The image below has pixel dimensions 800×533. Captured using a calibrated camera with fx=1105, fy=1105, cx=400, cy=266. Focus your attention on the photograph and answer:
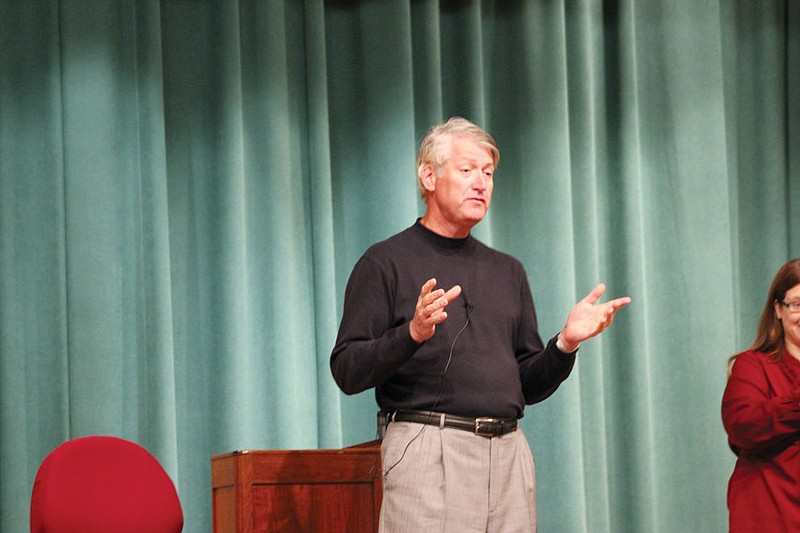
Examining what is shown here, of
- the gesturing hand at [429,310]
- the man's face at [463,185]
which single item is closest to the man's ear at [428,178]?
the man's face at [463,185]

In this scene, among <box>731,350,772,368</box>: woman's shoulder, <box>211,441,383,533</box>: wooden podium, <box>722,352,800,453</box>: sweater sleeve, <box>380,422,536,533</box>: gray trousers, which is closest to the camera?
<box>380,422,536,533</box>: gray trousers

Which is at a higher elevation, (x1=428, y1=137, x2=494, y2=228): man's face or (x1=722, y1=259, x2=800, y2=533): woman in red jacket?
(x1=428, y1=137, x2=494, y2=228): man's face

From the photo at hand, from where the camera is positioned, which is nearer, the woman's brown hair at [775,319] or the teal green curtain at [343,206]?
the woman's brown hair at [775,319]

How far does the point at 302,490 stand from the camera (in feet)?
9.45

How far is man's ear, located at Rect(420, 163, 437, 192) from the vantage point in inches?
107

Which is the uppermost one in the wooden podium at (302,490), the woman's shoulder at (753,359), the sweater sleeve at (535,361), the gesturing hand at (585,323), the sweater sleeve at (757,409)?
the gesturing hand at (585,323)

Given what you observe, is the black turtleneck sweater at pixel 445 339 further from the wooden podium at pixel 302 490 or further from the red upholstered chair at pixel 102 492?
the red upholstered chair at pixel 102 492

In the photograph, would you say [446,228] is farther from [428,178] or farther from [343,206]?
[343,206]

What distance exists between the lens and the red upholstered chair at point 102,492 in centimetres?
265

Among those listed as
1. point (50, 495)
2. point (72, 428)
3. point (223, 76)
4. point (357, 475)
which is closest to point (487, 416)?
point (357, 475)

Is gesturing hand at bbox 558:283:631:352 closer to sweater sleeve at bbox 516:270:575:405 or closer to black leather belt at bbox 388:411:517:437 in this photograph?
sweater sleeve at bbox 516:270:575:405

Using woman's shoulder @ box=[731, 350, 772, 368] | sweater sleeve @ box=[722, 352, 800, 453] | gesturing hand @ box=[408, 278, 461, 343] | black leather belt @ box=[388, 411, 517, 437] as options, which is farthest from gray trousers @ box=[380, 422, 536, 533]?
woman's shoulder @ box=[731, 350, 772, 368]

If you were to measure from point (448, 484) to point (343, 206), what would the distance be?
74.9 inches

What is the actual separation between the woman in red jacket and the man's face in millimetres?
1088
